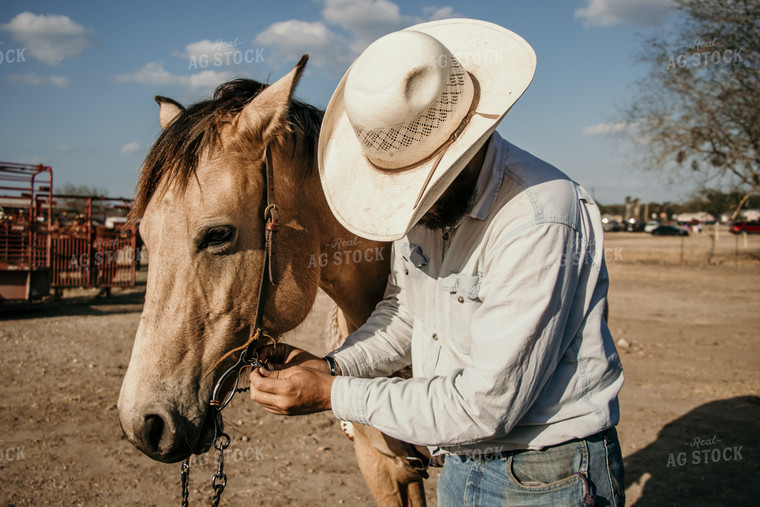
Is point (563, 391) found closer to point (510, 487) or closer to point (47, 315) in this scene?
point (510, 487)

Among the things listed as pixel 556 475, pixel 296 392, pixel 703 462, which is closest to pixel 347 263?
pixel 296 392

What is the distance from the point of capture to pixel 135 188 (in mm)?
2062

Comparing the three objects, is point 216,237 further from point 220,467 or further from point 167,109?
point 167,109

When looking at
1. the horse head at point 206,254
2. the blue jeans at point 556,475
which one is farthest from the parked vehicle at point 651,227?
the horse head at point 206,254

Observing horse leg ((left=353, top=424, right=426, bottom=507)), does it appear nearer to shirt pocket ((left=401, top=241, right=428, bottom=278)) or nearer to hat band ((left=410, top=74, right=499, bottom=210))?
shirt pocket ((left=401, top=241, right=428, bottom=278))

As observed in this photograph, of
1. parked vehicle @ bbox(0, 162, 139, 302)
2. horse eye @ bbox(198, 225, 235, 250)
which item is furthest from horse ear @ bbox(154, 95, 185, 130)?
parked vehicle @ bbox(0, 162, 139, 302)

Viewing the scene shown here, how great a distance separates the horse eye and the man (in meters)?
0.42

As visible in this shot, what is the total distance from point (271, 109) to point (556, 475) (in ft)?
5.39

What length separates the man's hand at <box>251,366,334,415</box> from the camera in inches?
60.4

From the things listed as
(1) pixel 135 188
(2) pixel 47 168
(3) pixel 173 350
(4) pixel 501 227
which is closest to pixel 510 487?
(4) pixel 501 227

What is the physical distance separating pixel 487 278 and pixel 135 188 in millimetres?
1521

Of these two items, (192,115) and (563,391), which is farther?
(192,115)

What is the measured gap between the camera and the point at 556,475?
5.02 feet

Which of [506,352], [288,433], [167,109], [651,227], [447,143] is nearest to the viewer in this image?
[506,352]
